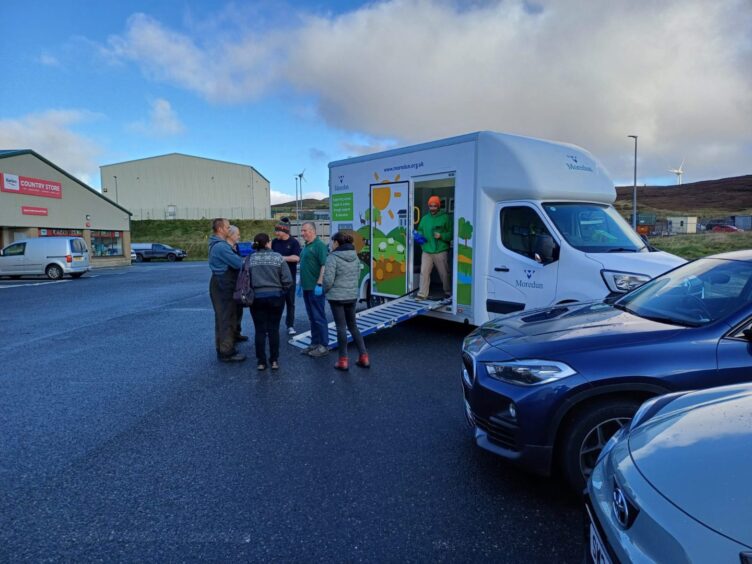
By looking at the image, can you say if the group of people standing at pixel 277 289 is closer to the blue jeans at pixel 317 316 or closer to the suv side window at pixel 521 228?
the blue jeans at pixel 317 316

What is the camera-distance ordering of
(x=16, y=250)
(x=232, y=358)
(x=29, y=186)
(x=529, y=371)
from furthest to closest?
(x=29, y=186) < (x=16, y=250) < (x=232, y=358) < (x=529, y=371)

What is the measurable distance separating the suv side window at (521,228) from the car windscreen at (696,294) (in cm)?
257

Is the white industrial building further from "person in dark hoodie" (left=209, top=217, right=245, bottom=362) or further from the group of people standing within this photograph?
the group of people standing

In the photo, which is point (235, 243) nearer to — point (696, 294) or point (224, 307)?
point (224, 307)

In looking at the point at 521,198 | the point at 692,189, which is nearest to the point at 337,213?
the point at 521,198

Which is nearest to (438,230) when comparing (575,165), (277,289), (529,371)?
(575,165)

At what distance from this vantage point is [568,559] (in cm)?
254

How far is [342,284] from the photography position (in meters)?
6.00

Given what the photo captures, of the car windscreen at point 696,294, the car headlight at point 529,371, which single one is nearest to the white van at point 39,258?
the car headlight at point 529,371

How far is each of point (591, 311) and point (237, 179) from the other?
3129 inches

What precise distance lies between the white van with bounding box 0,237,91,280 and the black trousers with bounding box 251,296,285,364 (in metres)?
20.1

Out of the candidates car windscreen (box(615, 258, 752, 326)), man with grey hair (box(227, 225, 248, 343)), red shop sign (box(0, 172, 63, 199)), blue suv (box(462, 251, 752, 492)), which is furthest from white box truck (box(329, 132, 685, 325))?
red shop sign (box(0, 172, 63, 199))

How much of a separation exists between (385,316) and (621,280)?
3.39m

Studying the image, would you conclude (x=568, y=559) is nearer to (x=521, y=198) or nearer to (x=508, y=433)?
(x=508, y=433)
